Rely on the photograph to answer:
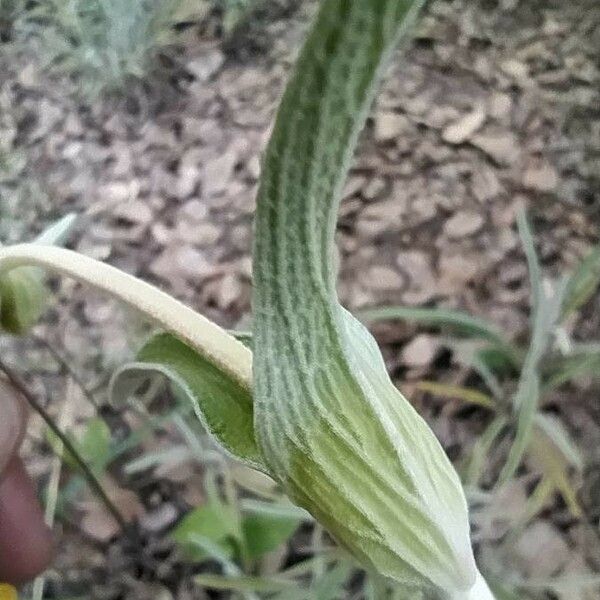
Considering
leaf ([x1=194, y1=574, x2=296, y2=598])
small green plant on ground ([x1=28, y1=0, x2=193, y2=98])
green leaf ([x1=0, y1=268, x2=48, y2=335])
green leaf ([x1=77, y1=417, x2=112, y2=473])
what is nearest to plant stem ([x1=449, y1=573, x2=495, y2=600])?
green leaf ([x1=0, y1=268, x2=48, y2=335])

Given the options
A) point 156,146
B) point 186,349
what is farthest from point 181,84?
point 186,349

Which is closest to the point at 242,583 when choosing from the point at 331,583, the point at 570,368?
the point at 331,583

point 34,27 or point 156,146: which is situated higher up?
point 34,27

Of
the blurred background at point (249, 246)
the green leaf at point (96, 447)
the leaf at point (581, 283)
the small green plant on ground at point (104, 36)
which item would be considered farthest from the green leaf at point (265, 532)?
the small green plant on ground at point (104, 36)

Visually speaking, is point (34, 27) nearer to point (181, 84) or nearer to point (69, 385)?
point (181, 84)

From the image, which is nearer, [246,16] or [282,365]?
[282,365]

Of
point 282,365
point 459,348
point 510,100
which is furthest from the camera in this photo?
point 510,100
